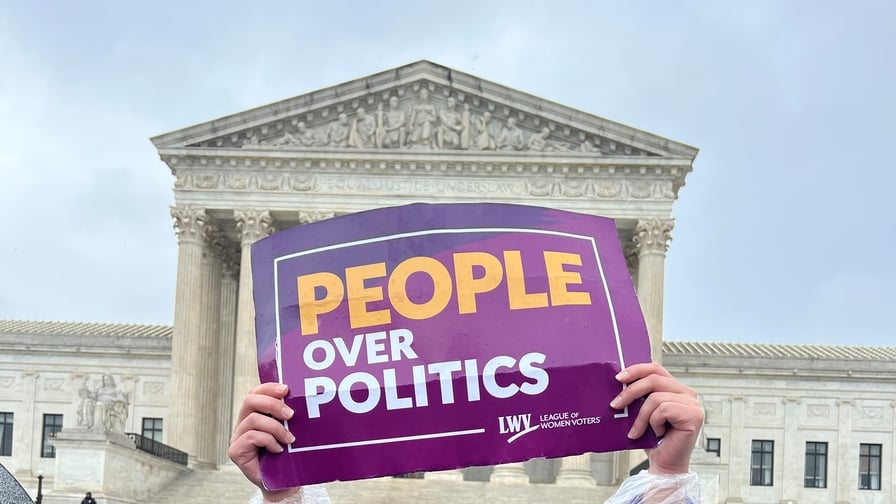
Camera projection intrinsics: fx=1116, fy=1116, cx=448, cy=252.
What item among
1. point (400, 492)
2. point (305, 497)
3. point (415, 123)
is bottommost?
point (400, 492)

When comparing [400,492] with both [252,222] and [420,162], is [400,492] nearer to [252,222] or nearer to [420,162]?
[252,222]

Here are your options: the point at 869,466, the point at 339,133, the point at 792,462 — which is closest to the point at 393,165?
the point at 339,133

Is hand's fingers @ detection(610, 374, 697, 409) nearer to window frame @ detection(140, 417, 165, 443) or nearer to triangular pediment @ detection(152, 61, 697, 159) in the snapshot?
triangular pediment @ detection(152, 61, 697, 159)

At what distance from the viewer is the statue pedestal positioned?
1189 inches

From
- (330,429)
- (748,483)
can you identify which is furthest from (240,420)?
(748,483)

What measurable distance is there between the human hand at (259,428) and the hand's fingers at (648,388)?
1278 millimetres

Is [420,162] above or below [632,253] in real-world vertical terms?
above

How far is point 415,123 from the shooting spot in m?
40.8

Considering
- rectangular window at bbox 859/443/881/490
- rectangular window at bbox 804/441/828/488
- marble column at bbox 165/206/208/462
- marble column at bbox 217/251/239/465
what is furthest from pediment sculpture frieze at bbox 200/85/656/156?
rectangular window at bbox 859/443/881/490

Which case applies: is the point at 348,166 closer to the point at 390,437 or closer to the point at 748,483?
the point at 748,483

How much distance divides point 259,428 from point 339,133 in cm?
3722

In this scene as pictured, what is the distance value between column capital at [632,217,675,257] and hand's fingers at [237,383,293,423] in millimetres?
36274

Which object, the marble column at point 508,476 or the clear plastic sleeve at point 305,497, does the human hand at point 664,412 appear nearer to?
the clear plastic sleeve at point 305,497

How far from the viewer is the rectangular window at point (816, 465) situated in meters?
48.9
